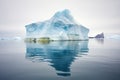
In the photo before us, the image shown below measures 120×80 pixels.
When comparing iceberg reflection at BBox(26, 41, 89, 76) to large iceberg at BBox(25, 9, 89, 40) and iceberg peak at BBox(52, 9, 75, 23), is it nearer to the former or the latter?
large iceberg at BBox(25, 9, 89, 40)

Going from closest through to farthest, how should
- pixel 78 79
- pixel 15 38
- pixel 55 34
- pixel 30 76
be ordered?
pixel 78 79 → pixel 30 76 → pixel 55 34 → pixel 15 38

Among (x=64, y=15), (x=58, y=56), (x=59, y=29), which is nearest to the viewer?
(x=58, y=56)

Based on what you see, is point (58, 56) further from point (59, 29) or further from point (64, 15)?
point (64, 15)

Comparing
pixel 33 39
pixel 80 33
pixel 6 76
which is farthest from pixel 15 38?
pixel 6 76

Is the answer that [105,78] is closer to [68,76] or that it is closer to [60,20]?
[68,76]

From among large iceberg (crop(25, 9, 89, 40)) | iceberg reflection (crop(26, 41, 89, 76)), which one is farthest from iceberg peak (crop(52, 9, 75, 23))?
iceberg reflection (crop(26, 41, 89, 76))

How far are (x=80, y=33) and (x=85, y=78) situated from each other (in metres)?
20.0

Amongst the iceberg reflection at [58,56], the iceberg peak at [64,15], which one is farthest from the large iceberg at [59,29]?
the iceberg reflection at [58,56]

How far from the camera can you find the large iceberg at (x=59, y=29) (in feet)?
76.2

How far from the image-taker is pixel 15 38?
43531mm

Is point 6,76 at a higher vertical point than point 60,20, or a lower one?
lower

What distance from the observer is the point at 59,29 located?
23203 mm

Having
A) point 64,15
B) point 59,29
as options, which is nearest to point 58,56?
point 59,29

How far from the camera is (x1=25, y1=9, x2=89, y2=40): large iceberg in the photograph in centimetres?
2322
